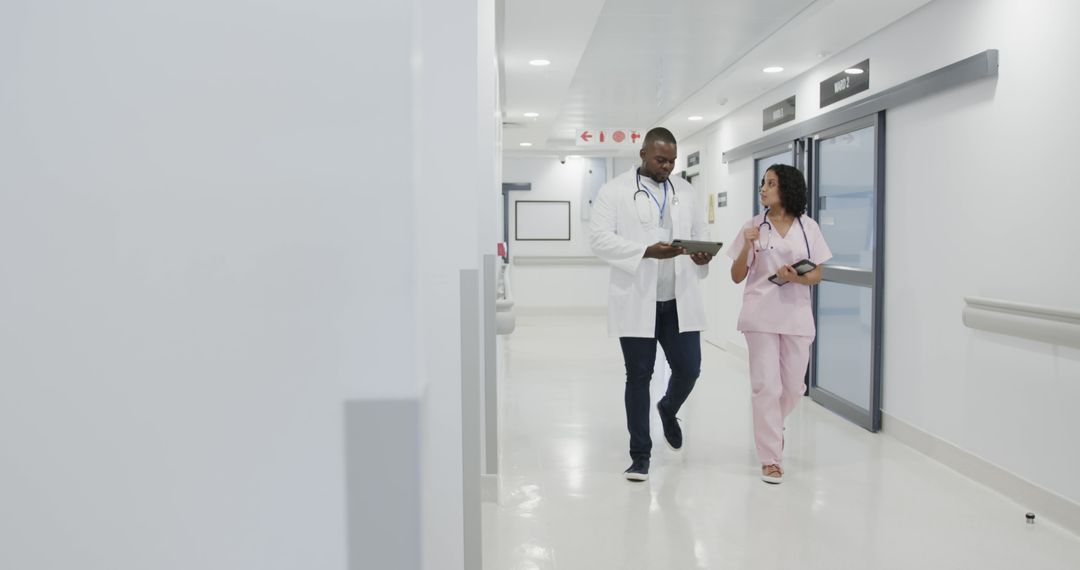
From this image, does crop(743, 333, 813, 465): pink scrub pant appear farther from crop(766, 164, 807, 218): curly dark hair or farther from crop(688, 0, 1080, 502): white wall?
crop(688, 0, 1080, 502): white wall

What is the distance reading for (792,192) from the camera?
4070mm

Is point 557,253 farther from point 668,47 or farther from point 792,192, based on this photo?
point 792,192

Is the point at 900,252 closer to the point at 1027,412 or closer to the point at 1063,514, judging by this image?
the point at 1027,412

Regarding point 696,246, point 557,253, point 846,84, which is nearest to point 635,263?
Answer: point 696,246

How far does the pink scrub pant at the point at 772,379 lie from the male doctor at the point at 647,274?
335 millimetres

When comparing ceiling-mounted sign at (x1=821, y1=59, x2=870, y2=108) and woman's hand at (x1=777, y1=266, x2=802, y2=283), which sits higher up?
ceiling-mounted sign at (x1=821, y1=59, x2=870, y2=108)

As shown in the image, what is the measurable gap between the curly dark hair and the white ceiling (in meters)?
1.31

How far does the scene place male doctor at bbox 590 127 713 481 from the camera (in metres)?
3.92

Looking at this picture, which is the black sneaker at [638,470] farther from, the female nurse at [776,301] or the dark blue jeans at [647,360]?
the female nurse at [776,301]

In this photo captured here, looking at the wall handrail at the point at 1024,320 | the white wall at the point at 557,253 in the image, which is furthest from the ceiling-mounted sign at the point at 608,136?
the wall handrail at the point at 1024,320

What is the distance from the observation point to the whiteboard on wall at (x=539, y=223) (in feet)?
46.7

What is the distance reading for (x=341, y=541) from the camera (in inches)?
12.9

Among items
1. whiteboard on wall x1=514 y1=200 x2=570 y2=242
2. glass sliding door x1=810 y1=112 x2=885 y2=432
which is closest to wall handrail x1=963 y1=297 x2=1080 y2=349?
glass sliding door x1=810 y1=112 x2=885 y2=432

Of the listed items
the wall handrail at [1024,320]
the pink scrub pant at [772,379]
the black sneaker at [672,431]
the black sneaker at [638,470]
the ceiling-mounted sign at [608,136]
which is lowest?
the black sneaker at [638,470]
